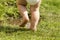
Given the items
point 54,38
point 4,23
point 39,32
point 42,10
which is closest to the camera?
point 54,38

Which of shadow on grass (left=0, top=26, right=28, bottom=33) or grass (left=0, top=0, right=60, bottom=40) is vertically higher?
shadow on grass (left=0, top=26, right=28, bottom=33)

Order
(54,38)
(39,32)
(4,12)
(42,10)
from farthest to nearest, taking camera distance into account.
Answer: (42,10)
(4,12)
(39,32)
(54,38)

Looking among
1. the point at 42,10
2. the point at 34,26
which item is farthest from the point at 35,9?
the point at 42,10

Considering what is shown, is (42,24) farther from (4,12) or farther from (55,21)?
(4,12)

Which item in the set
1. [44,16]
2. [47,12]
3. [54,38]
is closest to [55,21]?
[44,16]

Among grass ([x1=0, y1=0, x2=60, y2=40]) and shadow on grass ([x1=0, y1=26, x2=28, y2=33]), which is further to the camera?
shadow on grass ([x1=0, y1=26, x2=28, y2=33])

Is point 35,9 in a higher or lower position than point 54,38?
higher

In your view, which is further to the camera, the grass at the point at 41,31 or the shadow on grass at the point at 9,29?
the shadow on grass at the point at 9,29

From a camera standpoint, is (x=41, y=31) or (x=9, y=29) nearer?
(x=9, y=29)

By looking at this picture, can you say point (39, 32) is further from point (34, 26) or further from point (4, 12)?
point (4, 12)

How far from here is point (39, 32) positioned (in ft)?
17.4

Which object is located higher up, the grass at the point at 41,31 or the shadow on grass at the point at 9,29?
the shadow on grass at the point at 9,29

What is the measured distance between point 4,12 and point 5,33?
4.99ft

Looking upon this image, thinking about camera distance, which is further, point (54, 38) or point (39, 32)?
point (39, 32)
